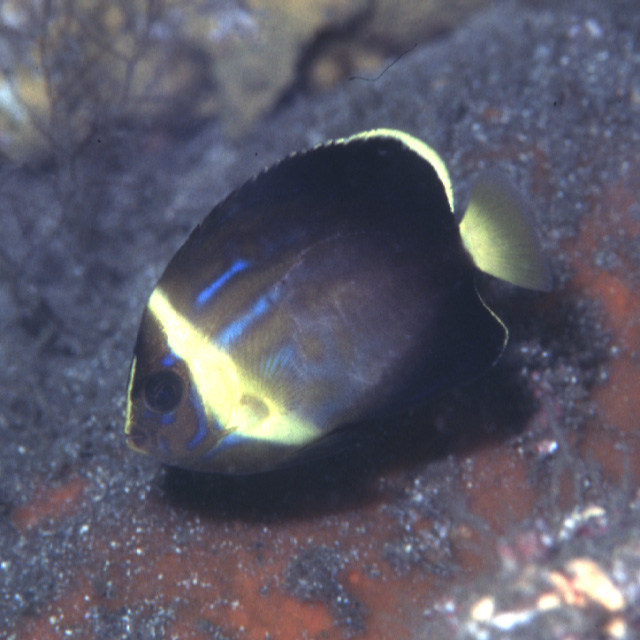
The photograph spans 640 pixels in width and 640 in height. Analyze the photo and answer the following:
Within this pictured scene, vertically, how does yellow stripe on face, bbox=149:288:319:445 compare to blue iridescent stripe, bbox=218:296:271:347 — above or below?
below

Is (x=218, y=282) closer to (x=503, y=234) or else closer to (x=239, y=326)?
(x=239, y=326)

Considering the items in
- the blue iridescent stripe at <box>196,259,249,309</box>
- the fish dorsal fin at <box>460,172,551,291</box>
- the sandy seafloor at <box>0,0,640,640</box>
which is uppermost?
the fish dorsal fin at <box>460,172,551,291</box>

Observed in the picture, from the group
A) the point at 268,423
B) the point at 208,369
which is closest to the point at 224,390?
the point at 208,369

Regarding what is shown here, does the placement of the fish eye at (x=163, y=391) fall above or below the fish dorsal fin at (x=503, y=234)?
below

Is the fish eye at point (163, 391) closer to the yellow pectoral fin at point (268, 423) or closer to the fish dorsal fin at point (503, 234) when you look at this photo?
the yellow pectoral fin at point (268, 423)

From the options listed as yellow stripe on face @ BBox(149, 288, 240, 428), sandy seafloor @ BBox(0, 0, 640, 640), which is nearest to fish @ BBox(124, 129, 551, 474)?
yellow stripe on face @ BBox(149, 288, 240, 428)

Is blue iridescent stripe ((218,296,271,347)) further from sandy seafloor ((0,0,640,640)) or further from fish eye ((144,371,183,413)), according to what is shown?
sandy seafloor ((0,0,640,640))

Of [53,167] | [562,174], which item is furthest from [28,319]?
[562,174]

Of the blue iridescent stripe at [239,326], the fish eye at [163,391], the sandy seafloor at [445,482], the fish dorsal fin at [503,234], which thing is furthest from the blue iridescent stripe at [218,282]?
the sandy seafloor at [445,482]
